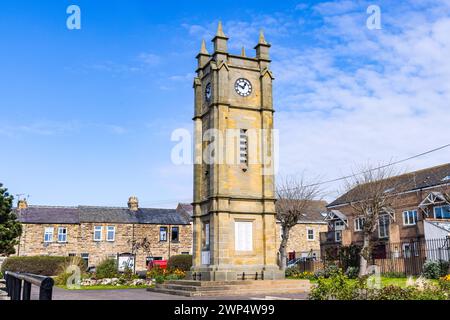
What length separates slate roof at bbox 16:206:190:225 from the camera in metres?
52.2

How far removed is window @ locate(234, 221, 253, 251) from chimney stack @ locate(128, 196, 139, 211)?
1344 inches

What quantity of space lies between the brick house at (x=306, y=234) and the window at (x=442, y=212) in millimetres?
19578

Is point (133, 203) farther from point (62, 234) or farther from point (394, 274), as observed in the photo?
point (394, 274)

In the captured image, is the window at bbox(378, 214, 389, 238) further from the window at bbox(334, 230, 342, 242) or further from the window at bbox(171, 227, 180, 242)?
the window at bbox(171, 227, 180, 242)

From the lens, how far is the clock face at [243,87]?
27.3 metres

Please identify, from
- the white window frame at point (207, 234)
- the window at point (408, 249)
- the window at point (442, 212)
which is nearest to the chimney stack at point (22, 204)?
the white window frame at point (207, 234)

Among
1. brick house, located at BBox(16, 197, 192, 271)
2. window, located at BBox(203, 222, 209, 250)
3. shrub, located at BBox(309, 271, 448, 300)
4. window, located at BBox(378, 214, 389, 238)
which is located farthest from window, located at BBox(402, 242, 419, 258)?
shrub, located at BBox(309, 271, 448, 300)

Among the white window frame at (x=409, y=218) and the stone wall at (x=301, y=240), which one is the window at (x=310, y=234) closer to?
the stone wall at (x=301, y=240)

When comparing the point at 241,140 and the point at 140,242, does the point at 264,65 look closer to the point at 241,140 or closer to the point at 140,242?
the point at 241,140

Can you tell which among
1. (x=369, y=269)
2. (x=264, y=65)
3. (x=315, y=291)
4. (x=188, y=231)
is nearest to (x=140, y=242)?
(x=188, y=231)

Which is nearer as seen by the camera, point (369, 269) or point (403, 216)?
point (369, 269)
